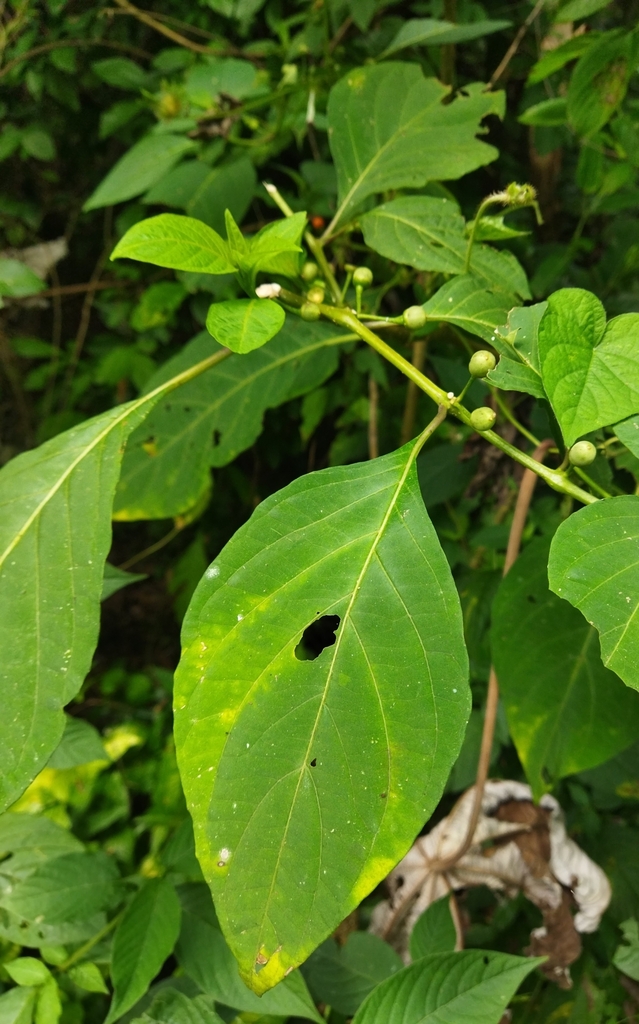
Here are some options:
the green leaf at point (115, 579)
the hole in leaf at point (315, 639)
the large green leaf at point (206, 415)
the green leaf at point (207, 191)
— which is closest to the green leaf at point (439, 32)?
the green leaf at point (207, 191)

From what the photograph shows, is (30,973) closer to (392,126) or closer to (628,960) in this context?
(628,960)

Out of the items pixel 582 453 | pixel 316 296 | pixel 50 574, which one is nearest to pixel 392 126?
pixel 316 296

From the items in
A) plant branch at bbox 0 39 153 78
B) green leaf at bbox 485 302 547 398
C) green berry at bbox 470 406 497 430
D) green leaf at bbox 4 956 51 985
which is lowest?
green leaf at bbox 4 956 51 985

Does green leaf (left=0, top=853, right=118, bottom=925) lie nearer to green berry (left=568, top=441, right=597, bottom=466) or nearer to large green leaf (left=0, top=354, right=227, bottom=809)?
large green leaf (left=0, top=354, right=227, bottom=809)

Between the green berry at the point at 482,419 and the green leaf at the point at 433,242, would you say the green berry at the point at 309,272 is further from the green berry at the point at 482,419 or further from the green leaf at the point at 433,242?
the green berry at the point at 482,419

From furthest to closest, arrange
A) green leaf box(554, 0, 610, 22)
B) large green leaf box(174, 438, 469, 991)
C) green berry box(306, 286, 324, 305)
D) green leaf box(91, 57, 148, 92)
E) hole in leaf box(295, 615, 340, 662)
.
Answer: hole in leaf box(295, 615, 340, 662), green leaf box(91, 57, 148, 92), green leaf box(554, 0, 610, 22), green berry box(306, 286, 324, 305), large green leaf box(174, 438, 469, 991)

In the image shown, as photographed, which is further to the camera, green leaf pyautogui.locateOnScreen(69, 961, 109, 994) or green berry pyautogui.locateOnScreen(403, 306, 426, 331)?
green leaf pyautogui.locateOnScreen(69, 961, 109, 994)

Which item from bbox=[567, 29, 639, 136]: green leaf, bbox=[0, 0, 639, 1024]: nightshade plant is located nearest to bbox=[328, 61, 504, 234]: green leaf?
bbox=[0, 0, 639, 1024]: nightshade plant
